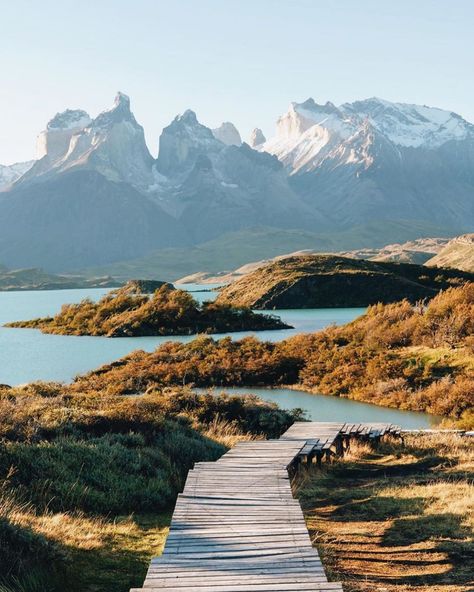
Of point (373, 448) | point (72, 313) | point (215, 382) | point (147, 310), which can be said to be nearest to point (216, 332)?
point (147, 310)

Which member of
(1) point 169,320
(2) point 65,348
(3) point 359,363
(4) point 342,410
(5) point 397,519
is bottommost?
(2) point 65,348

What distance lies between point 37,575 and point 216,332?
2637 inches

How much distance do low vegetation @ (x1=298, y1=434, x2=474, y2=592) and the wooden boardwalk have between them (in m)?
1.07

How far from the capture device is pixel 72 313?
93500 millimetres

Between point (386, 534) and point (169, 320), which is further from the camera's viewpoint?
point (169, 320)

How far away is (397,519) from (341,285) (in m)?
104

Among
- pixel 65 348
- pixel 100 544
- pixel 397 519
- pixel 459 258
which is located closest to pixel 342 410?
pixel 397 519

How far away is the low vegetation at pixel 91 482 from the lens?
32.0 ft

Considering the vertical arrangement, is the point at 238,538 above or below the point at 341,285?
above

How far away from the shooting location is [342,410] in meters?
34.8

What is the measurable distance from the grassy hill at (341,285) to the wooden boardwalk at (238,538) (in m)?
95.1

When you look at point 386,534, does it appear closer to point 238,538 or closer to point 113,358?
point 238,538

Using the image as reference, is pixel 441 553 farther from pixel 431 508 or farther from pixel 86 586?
pixel 86 586

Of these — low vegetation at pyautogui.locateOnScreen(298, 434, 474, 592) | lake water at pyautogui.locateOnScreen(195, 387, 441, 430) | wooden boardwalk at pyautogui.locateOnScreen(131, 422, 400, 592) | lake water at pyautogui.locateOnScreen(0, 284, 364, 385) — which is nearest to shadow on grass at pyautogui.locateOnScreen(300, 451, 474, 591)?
low vegetation at pyautogui.locateOnScreen(298, 434, 474, 592)
